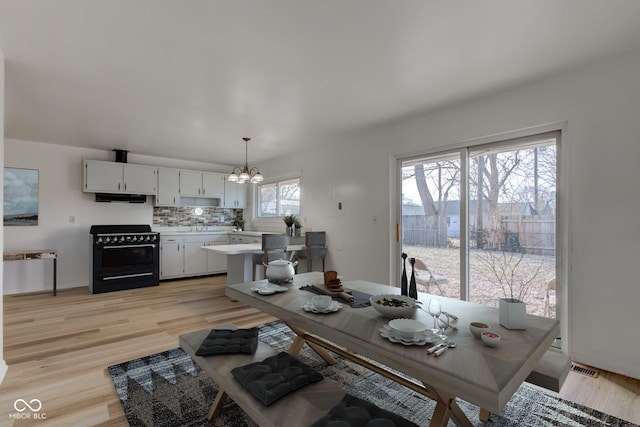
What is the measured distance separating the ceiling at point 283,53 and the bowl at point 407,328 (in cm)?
174

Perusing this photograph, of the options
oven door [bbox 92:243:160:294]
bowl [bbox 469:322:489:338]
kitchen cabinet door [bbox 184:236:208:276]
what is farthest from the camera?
kitchen cabinet door [bbox 184:236:208:276]

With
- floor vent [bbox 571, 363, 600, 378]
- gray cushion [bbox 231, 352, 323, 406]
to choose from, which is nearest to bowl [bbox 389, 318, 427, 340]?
gray cushion [bbox 231, 352, 323, 406]

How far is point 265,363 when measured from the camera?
1553 mm

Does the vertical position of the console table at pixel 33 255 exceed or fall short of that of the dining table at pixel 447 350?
it falls short

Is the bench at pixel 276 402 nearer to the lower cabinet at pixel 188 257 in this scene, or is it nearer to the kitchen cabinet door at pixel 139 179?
the lower cabinet at pixel 188 257

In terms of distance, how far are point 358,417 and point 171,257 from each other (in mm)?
5493

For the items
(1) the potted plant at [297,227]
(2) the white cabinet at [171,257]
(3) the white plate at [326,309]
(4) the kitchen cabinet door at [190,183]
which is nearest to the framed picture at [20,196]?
(2) the white cabinet at [171,257]

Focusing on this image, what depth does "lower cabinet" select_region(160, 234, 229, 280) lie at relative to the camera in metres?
5.72

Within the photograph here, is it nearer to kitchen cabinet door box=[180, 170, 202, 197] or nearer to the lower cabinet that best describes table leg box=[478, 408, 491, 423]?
the lower cabinet

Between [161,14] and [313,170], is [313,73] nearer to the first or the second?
[161,14]

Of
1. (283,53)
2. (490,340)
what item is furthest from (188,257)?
(490,340)

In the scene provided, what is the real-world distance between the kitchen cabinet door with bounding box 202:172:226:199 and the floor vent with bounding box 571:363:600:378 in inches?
241

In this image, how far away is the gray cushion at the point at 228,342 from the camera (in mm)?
1691

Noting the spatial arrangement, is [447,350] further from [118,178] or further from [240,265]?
[118,178]
